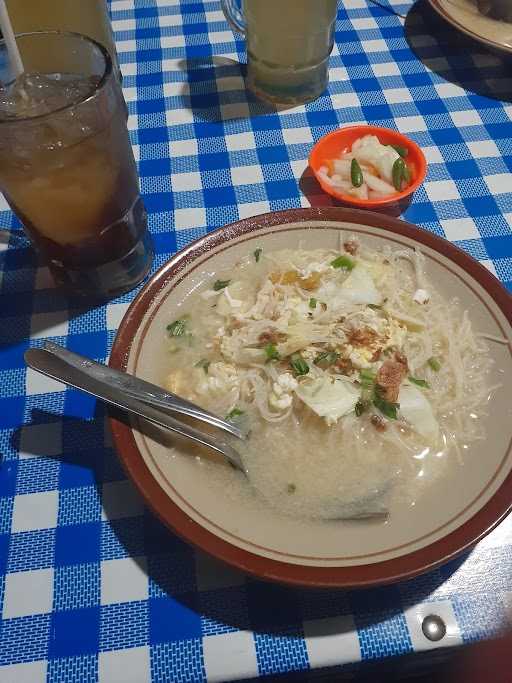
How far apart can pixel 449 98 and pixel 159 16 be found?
145cm

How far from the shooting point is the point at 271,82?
221cm

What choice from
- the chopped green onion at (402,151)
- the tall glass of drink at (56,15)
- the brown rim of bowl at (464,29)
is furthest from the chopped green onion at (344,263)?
the brown rim of bowl at (464,29)

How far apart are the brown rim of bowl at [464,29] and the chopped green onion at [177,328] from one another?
65.6 inches

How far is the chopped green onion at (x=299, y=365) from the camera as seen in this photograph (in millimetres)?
1332

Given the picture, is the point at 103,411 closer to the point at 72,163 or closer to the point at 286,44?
the point at 72,163

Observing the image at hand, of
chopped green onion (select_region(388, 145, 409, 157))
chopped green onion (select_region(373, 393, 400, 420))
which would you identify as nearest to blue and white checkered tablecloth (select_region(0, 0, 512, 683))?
chopped green onion (select_region(388, 145, 409, 157))

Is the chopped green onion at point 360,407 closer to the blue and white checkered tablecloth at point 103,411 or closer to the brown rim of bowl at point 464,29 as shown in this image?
the blue and white checkered tablecloth at point 103,411

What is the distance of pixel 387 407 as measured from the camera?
1.28 metres

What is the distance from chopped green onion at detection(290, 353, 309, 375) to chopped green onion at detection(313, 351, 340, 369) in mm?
33

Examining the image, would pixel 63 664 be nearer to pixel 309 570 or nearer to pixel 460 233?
pixel 309 570

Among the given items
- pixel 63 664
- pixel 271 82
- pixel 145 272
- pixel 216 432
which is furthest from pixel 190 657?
pixel 271 82

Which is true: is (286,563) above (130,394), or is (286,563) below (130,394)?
below

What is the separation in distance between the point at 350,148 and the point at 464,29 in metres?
0.75

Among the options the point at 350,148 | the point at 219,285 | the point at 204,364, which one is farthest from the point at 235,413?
the point at 350,148
